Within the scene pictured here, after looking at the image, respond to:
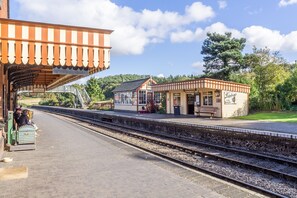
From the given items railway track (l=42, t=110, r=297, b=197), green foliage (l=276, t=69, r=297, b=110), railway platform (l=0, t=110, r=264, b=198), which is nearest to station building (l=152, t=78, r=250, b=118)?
green foliage (l=276, t=69, r=297, b=110)

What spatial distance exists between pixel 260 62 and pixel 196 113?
10053 millimetres

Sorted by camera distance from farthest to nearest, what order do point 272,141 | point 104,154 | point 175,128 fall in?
1. point 175,128
2. point 272,141
3. point 104,154

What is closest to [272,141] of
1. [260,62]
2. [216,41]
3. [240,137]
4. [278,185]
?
[240,137]

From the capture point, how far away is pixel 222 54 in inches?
1276

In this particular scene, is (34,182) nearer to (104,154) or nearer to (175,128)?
(104,154)

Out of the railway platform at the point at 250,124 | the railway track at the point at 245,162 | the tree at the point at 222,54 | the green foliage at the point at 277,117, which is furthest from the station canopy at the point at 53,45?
the tree at the point at 222,54

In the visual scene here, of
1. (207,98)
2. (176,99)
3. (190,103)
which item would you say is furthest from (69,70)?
(176,99)

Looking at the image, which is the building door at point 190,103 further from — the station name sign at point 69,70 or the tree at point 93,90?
the tree at point 93,90

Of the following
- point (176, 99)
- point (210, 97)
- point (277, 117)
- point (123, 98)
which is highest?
point (123, 98)

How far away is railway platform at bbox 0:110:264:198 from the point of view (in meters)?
5.28

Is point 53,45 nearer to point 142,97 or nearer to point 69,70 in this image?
point 69,70

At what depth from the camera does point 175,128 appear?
16406mm

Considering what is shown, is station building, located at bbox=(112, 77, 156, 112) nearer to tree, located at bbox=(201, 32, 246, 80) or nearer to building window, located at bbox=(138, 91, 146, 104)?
building window, located at bbox=(138, 91, 146, 104)

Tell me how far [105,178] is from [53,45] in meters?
3.04
